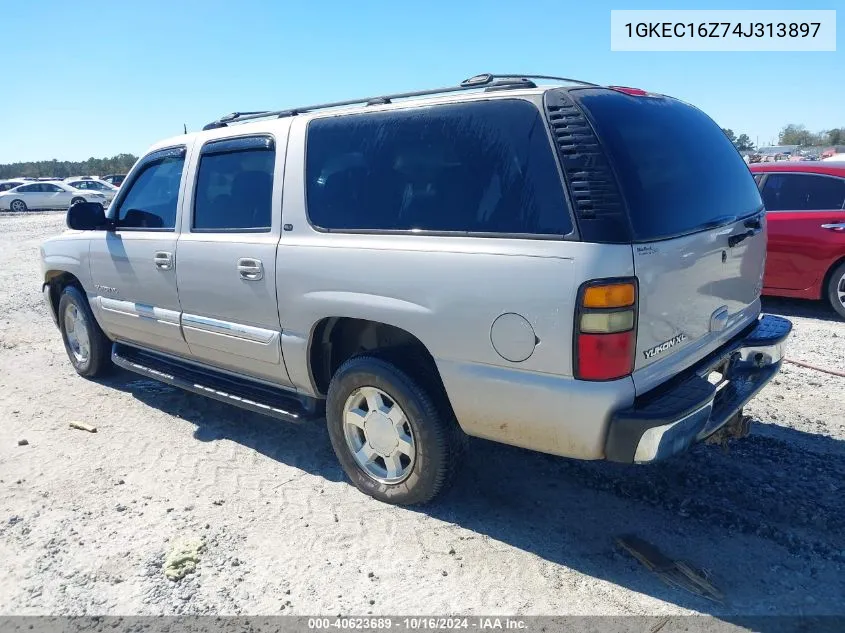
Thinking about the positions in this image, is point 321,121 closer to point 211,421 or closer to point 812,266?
point 211,421

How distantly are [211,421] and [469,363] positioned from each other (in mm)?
2591

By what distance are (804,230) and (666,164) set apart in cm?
499

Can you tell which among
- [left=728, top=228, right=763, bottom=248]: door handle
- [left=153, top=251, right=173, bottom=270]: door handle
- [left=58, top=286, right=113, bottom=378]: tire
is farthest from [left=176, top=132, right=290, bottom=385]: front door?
[left=728, top=228, right=763, bottom=248]: door handle

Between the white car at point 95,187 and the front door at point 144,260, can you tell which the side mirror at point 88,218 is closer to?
the front door at point 144,260

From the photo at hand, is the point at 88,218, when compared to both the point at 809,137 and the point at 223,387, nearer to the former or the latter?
the point at 223,387

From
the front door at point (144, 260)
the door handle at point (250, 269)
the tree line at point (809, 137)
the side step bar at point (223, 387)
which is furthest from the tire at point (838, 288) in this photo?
the tree line at point (809, 137)

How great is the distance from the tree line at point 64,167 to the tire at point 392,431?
7427cm

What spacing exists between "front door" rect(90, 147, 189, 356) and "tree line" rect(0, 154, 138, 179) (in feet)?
236

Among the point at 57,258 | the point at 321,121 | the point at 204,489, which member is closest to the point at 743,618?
the point at 204,489

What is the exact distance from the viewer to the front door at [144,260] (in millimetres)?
4363

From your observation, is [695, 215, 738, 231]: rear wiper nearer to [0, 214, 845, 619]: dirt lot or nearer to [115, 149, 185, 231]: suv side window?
[0, 214, 845, 619]: dirt lot

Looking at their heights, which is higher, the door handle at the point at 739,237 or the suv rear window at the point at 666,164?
the suv rear window at the point at 666,164

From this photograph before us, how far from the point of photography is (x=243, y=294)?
378 centimetres

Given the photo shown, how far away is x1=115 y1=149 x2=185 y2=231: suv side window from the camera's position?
4.43m
